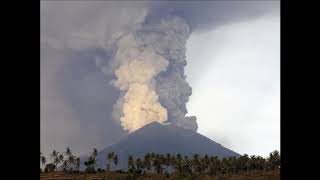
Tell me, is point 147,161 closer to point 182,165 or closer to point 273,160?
point 182,165

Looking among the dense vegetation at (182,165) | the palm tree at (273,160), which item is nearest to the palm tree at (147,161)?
the dense vegetation at (182,165)

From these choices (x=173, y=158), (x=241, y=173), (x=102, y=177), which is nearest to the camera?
(x=102, y=177)

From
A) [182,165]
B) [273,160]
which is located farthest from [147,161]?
[273,160]

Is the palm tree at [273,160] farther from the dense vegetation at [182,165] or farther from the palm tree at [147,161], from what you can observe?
the palm tree at [147,161]

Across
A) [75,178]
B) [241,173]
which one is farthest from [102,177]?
[241,173]

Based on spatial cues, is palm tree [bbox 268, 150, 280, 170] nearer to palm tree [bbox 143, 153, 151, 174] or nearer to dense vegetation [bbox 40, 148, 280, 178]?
dense vegetation [bbox 40, 148, 280, 178]

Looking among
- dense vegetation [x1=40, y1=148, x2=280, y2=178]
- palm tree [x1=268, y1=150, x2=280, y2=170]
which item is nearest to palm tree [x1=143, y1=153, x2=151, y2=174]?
dense vegetation [x1=40, y1=148, x2=280, y2=178]
